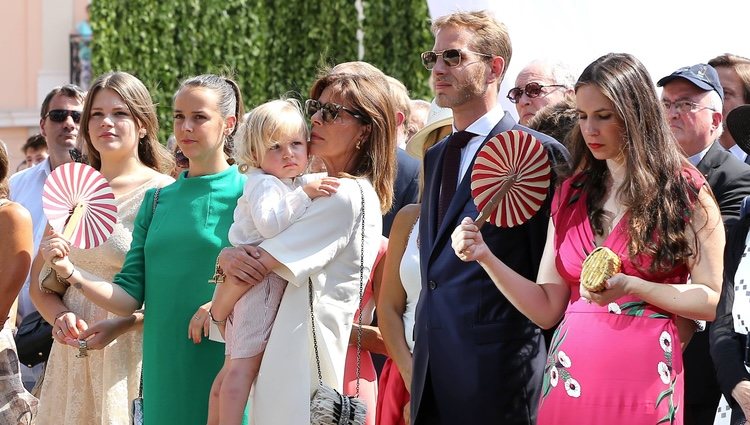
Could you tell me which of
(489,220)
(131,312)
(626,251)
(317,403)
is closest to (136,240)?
(131,312)

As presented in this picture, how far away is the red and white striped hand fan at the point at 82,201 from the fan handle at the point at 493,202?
2.00m

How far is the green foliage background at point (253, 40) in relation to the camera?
1686cm

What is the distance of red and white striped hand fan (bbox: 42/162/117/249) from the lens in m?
5.57

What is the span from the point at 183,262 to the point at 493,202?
5.21 feet

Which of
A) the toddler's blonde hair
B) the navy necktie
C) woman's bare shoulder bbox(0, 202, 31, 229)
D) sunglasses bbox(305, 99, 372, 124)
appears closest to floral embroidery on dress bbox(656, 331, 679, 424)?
the navy necktie

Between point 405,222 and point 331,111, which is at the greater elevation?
point 331,111

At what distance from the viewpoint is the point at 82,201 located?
5582 millimetres

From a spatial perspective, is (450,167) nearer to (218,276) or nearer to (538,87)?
(218,276)

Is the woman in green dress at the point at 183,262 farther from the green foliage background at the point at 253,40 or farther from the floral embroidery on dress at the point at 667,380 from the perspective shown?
the green foliage background at the point at 253,40

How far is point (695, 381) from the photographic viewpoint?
5133 mm

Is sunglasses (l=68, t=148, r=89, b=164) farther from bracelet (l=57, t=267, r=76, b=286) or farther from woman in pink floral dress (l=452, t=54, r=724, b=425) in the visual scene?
woman in pink floral dress (l=452, t=54, r=724, b=425)

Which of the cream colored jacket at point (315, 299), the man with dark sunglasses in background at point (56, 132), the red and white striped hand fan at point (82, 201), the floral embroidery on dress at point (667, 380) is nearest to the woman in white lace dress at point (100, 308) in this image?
the red and white striped hand fan at point (82, 201)

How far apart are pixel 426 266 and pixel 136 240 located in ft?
4.91

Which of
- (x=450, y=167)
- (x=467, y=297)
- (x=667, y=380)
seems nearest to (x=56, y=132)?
(x=450, y=167)
